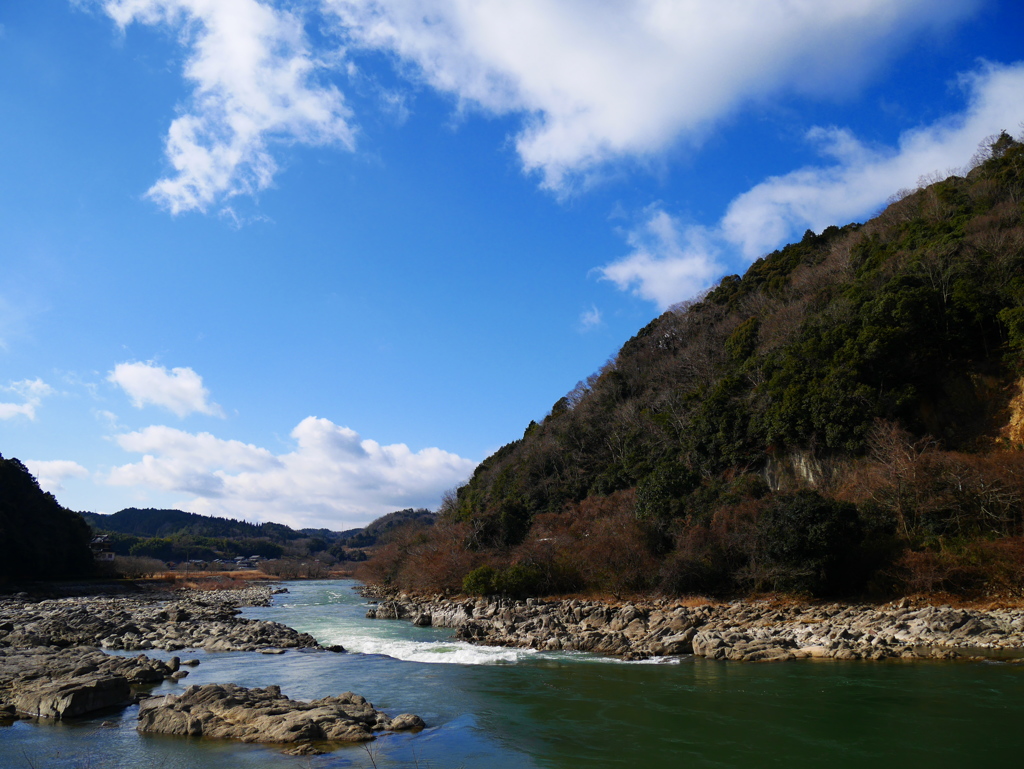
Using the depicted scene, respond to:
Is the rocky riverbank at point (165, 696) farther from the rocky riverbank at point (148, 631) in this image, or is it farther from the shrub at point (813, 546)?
the shrub at point (813, 546)

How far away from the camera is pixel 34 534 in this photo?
5069cm

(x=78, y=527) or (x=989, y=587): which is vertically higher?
(x=78, y=527)

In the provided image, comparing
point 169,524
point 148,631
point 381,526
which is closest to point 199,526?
point 169,524

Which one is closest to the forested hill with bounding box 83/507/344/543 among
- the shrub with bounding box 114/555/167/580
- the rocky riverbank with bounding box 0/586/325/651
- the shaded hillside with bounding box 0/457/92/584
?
the shrub with bounding box 114/555/167/580

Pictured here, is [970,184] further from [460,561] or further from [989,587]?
[460,561]

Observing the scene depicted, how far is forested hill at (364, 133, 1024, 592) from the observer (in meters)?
21.9

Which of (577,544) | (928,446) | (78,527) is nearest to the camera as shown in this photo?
(928,446)

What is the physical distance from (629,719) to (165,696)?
9995mm

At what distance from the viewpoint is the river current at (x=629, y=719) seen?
976 cm

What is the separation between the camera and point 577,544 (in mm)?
31500

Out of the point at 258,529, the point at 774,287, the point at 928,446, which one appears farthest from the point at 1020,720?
the point at 258,529

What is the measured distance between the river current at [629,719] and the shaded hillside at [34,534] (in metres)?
44.5

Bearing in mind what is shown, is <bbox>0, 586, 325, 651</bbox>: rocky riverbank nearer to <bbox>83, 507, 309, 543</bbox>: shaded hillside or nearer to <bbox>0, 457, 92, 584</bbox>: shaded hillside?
<bbox>0, 457, 92, 584</bbox>: shaded hillside

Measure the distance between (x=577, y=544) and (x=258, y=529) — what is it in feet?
500
